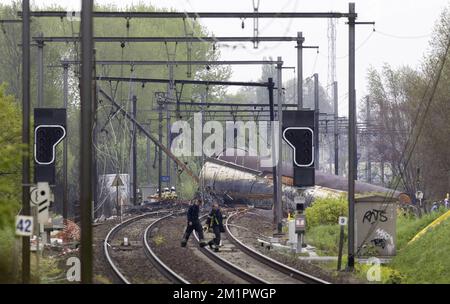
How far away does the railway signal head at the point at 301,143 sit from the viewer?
99.3ft

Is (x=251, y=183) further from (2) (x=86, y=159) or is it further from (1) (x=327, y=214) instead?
(2) (x=86, y=159)

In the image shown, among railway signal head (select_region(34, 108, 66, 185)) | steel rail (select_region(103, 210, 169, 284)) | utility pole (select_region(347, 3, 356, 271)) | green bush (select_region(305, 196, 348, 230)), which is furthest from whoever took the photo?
green bush (select_region(305, 196, 348, 230))

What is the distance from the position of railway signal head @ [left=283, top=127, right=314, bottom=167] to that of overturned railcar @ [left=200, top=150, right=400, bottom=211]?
17.4 metres

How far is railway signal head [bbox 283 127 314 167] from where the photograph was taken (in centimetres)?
3028

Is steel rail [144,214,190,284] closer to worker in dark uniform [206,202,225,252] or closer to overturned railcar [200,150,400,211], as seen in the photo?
worker in dark uniform [206,202,225,252]

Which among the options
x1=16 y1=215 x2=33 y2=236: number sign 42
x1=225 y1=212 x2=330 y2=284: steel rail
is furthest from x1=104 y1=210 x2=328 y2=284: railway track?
x1=16 y1=215 x2=33 y2=236: number sign 42

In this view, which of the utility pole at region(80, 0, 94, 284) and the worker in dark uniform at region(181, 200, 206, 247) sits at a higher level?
the utility pole at region(80, 0, 94, 284)

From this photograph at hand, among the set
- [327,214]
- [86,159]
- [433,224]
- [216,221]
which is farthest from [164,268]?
[327,214]

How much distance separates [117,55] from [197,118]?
8.17m

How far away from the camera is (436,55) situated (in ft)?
180

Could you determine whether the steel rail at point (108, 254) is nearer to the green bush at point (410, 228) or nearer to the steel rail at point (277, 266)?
the steel rail at point (277, 266)

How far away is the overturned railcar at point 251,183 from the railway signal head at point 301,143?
17356mm

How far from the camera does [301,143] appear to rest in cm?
3036
